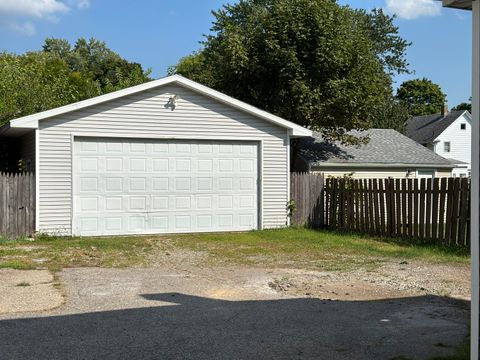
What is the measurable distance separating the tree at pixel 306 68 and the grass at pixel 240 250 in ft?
26.2

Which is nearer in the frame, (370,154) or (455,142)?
(370,154)

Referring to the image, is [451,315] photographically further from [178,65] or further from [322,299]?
[178,65]

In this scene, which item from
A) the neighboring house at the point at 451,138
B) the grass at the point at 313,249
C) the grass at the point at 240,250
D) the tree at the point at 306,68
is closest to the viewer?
the grass at the point at 240,250

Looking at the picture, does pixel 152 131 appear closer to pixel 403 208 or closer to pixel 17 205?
pixel 17 205

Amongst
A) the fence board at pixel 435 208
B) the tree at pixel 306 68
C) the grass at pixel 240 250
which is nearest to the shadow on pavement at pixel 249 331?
the grass at pixel 240 250

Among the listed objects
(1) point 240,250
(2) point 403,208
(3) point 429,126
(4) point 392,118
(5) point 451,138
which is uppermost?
(4) point 392,118

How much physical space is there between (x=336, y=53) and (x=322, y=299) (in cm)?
1619

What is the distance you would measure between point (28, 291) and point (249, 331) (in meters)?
3.78

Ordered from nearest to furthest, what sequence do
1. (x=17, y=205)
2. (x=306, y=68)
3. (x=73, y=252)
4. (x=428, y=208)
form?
(x=73, y=252), (x=428, y=208), (x=17, y=205), (x=306, y=68)

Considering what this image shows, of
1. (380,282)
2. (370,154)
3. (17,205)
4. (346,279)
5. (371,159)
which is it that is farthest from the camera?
(370,154)

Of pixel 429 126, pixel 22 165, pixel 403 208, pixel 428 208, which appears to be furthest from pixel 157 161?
pixel 429 126

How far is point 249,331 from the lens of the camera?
6070mm

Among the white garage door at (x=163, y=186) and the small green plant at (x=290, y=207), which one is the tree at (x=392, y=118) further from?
the white garage door at (x=163, y=186)

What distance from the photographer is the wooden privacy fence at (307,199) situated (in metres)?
17.9
